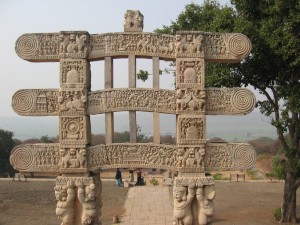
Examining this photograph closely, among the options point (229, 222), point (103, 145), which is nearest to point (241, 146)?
point (103, 145)

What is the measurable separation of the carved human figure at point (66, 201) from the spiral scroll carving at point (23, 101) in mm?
1538

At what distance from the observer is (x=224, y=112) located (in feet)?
22.5

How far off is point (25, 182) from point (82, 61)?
16.5 meters

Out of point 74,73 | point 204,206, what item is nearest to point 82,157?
point 74,73

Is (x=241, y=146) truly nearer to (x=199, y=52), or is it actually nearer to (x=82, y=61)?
(x=199, y=52)

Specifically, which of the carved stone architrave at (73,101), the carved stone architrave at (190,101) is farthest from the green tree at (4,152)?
the carved stone architrave at (190,101)

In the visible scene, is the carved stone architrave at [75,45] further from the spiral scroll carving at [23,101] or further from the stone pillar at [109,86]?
the spiral scroll carving at [23,101]

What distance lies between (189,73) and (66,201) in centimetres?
326

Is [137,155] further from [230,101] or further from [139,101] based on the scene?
[230,101]

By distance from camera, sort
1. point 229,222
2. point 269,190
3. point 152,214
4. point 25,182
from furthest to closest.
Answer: point 25,182 → point 269,190 → point 152,214 → point 229,222

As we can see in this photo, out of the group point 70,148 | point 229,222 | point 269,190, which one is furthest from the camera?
point 269,190

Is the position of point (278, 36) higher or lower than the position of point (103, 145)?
higher

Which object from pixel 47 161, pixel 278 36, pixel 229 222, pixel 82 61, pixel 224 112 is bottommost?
pixel 229 222

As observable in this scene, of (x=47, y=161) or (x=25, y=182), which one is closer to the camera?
(x=47, y=161)
